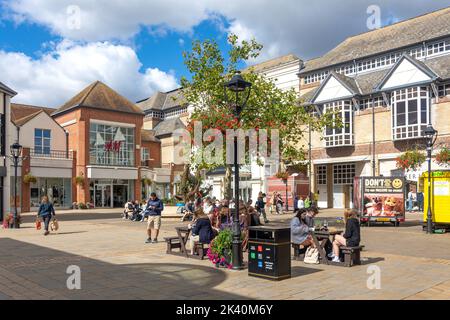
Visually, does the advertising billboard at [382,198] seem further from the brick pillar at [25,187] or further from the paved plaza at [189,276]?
the brick pillar at [25,187]

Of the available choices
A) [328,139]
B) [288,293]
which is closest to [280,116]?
[288,293]

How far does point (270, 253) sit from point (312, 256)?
227cm

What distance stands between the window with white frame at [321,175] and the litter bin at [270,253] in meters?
32.3

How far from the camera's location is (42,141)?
44656mm

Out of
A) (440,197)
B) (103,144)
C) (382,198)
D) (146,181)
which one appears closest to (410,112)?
(382,198)

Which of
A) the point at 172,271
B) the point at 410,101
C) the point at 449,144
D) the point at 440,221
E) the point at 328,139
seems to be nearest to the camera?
the point at 172,271

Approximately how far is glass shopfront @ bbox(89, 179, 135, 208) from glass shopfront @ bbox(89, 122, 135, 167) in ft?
6.22

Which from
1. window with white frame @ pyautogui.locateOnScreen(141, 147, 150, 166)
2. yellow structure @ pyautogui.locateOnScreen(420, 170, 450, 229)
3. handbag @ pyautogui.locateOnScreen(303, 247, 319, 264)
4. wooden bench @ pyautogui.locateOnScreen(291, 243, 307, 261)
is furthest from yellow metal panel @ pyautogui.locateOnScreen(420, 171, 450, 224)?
window with white frame @ pyautogui.locateOnScreen(141, 147, 150, 166)

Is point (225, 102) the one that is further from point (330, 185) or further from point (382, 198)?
point (330, 185)

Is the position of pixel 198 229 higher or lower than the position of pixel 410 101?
lower

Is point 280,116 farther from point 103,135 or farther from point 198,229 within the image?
point 103,135

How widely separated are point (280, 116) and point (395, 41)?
2413cm

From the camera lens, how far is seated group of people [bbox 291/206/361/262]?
1066cm

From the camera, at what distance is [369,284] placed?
8.22 meters
